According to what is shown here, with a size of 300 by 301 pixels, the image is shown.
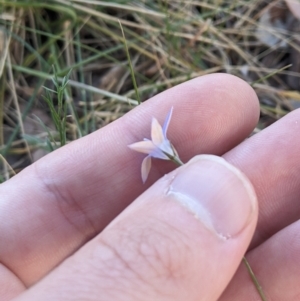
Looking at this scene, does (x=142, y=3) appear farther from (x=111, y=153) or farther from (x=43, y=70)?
(x=111, y=153)

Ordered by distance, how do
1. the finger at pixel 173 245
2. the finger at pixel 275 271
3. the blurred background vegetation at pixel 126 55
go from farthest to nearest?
the blurred background vegetation at pixel 126 55, the finger at pixel 275 271, the finger at pixel 173 245

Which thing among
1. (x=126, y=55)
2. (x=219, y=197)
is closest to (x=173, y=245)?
(x=219, y=197)

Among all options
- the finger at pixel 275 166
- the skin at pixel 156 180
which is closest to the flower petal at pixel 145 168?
the skin at pixel 156 180

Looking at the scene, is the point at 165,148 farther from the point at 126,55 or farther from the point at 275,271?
the point at 126,55

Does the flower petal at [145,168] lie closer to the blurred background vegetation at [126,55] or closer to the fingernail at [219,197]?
the fingernail at [219,197]

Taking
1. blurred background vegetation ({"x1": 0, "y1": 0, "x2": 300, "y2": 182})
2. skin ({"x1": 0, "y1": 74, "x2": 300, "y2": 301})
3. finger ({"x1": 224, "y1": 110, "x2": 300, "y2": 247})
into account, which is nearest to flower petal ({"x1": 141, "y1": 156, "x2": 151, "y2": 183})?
skin ({"x1": 0, "y1": 74, "x2": 300, "y2": 301})

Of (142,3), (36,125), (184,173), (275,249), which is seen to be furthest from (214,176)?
(142,3)

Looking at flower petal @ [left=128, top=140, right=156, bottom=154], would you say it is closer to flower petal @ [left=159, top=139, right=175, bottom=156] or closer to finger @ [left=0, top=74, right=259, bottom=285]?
flower petal @ [left=159, top=139, right=175, bottom=156]
